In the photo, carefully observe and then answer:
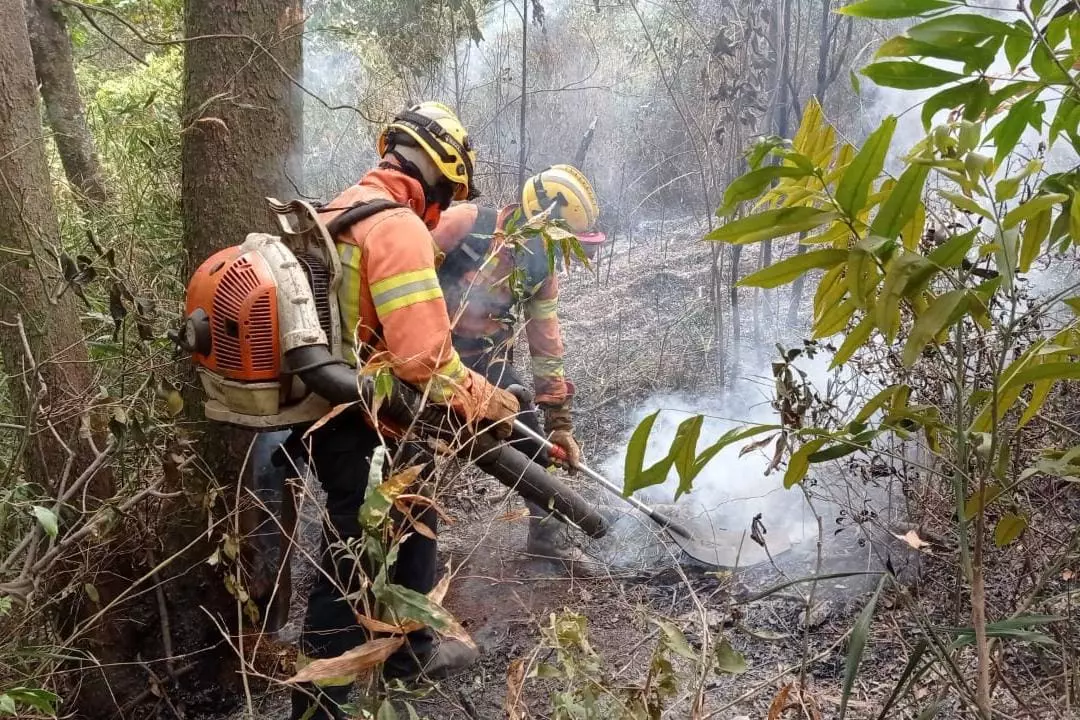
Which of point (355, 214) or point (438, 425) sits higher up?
point (355, 214)

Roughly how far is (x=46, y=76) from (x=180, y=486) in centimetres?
447

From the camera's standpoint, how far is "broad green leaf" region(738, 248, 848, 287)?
0.98 metres

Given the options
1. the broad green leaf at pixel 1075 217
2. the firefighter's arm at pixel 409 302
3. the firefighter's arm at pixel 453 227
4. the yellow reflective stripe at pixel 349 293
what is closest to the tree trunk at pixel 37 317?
the yellow reflective stripe at pixel 349 293

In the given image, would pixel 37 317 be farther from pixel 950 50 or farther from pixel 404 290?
pixel 950 50

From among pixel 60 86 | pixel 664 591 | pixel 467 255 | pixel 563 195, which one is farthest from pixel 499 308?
pixel 60 86

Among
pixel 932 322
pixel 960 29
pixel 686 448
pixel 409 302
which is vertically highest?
pixel 960 29

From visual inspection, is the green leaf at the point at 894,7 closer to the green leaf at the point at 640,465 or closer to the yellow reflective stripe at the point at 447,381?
the green leaf at the point at 640,465

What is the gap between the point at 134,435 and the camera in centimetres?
232

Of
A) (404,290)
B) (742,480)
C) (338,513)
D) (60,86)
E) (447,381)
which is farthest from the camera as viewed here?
(60,86)

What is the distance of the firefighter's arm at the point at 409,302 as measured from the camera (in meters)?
2.55

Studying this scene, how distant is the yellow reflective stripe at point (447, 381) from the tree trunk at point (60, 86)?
4465mm

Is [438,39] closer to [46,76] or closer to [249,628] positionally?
[46,76]

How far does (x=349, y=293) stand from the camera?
2678mm

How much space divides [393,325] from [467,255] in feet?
4.72
